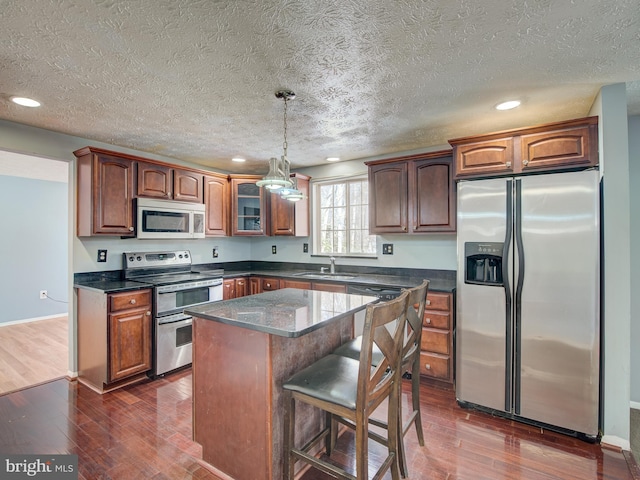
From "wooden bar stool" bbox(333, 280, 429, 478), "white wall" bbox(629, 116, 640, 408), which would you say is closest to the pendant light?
"wooden bar stool" bbox(333, 280, 429, 478)

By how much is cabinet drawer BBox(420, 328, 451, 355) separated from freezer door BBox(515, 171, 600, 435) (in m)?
0.64

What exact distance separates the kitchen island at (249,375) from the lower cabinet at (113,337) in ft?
4.74

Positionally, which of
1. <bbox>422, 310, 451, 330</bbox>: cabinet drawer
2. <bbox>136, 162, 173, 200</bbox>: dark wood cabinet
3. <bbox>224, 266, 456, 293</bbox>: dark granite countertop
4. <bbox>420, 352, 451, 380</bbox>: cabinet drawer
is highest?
<bbox>136, 162, 173, 200</bbox>: dark wood cabinet

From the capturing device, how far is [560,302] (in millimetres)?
2227

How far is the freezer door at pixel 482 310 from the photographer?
7.98ft

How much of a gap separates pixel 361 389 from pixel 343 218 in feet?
10.1

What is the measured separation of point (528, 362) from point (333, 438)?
1511 mm

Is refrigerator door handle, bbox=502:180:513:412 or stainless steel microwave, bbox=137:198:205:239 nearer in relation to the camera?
refrigerator door handle, bbox=502:180:513:412

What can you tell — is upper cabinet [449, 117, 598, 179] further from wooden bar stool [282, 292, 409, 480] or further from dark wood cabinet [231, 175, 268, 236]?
dark wood cabinet [231, 175, 268, 236]

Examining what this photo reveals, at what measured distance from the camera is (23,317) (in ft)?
16.4

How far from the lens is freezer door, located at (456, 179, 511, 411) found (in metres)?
2.43

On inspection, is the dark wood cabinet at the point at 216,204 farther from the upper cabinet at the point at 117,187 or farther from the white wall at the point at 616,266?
the white wall at the point at 616,266

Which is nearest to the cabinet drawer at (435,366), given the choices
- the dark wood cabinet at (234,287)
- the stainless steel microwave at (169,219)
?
the dark wood cabinet at (234,287)

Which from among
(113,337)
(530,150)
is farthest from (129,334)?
(530,150)
